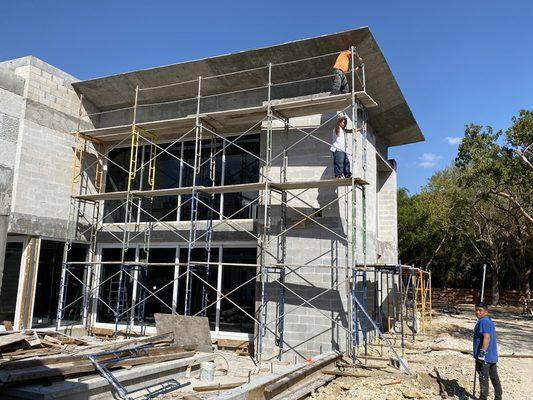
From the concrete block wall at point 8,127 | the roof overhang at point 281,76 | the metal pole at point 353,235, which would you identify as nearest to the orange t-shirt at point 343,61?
the metal pole at point 353,235

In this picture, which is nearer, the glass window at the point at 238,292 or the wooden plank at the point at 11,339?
the wooden plank at the point at 11,339

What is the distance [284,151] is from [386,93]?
146 inches

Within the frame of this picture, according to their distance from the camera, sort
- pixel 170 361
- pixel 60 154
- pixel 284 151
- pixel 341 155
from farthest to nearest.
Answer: pixel 60 154, pixel 284 151, pixel 341 155, pixel 170 361

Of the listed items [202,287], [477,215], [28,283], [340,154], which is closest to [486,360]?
[340,154]

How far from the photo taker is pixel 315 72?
11.7m

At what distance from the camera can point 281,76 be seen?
39.3 feet

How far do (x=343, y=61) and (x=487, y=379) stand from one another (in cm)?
698

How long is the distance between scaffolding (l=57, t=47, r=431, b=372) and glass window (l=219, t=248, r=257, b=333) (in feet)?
0.50

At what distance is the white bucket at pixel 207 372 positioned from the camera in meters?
8.61

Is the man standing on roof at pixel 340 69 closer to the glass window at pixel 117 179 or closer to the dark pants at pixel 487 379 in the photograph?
the dark pants at pixel 487 379

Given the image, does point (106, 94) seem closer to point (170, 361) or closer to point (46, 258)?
point (46, 258)

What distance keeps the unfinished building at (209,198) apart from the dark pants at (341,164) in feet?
0.65

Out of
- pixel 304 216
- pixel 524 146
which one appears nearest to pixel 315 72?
pixel 304 216

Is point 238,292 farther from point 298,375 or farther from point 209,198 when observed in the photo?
point 298,375
